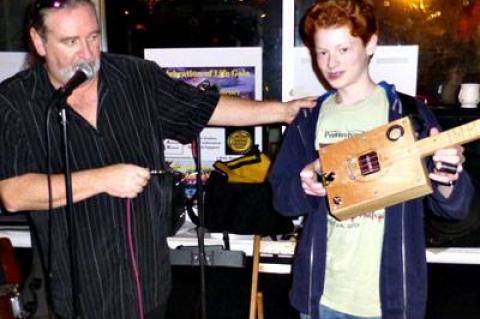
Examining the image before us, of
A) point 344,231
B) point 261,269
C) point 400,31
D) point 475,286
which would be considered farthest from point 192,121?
point 475,286

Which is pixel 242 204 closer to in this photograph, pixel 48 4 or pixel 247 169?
pixel 247 169

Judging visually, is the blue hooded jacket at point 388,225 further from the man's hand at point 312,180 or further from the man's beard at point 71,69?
the man's beard at point 71,69

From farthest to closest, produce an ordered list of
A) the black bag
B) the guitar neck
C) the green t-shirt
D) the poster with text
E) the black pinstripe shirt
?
the poster with text → the black bag → the black pinstripe shirt → the green t-shirt → the guitar neck

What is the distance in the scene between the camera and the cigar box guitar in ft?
4.35

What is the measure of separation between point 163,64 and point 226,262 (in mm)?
1066

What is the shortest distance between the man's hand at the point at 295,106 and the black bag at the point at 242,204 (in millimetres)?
644

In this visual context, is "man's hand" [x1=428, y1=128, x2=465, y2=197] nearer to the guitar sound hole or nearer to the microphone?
the guitar sound hole

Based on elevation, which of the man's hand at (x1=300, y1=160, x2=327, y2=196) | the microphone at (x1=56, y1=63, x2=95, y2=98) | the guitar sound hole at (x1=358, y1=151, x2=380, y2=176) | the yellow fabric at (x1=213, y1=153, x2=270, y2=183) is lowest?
the yellow fabric at (x1=213, y1=153, x2=270, y2=183)

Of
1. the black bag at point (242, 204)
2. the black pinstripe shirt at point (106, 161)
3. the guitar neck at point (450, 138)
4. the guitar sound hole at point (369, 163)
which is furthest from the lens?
the black bag at point (242, 204)

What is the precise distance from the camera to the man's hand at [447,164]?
132 centimetres

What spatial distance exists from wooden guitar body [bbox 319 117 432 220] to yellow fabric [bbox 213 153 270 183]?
3.49 feet

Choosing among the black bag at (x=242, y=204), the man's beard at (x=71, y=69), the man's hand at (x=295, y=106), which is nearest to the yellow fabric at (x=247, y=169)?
the black bag at (x=242, y=204)

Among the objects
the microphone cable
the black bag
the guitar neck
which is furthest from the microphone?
the black bag

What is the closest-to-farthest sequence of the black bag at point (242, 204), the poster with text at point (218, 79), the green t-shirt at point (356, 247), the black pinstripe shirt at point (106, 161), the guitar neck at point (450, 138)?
1. the guitar neck at point (450, 138)
2. the green t-shirt at point (356, 247)
3. the black pinstripe shirt at point (106, 161)
4. the black bag at point (242, 204)
5. the poster with text at point (218, 79)
